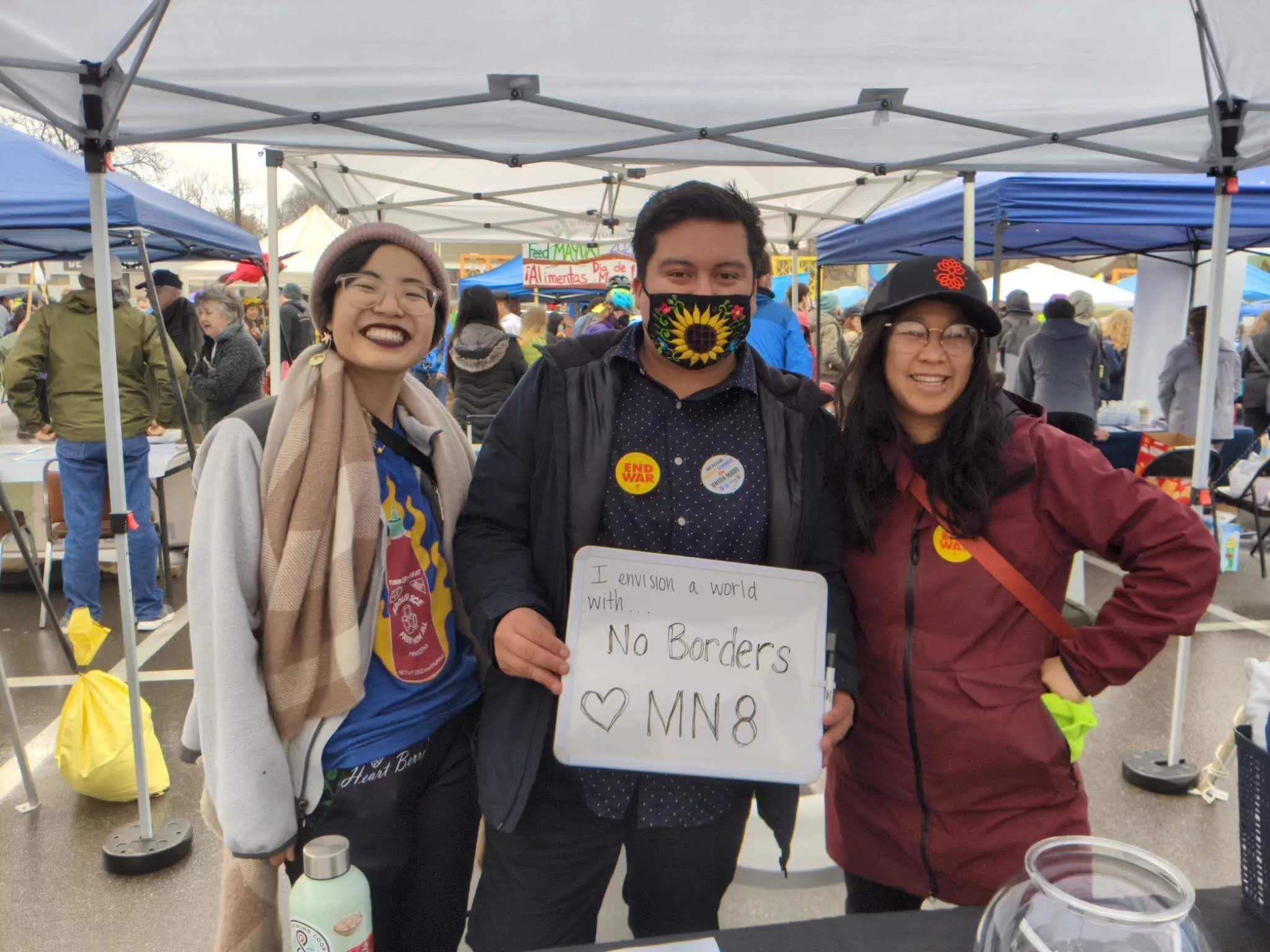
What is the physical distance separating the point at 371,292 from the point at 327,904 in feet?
3.36

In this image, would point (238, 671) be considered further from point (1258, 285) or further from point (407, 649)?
point (1258, 285)

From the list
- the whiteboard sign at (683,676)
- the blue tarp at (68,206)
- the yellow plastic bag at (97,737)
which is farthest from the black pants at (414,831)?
the blue tarp at (68,206)

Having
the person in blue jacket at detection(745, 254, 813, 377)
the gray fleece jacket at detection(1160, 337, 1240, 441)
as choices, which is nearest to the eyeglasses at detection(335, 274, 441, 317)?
the person in blue jacket at detection(745, 254, 813, 377)

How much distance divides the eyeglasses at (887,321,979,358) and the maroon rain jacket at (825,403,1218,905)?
0.57ft

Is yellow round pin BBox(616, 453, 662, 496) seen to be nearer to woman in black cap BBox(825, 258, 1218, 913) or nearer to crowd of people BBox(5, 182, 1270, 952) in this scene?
crowd of people BBox(5, 182, 1270, 952)

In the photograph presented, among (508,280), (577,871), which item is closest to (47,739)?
(577,871)

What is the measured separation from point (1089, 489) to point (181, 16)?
88.7 inches

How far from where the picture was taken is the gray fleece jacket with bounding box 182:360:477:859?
1510 millimetres

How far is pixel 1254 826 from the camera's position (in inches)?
49.3

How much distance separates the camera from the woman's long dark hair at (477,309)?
6082 millimetres

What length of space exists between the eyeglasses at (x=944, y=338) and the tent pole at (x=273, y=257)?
13.7 ft

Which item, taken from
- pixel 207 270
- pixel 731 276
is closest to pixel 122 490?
pixel 731 276

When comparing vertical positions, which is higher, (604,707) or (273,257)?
(273,257)

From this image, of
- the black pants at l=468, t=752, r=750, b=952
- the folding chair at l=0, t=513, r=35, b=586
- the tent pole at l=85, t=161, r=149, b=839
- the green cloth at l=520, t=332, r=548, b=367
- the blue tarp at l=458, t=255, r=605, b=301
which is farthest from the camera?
the blue tarp at l=458, t=255, r=605, b=301
